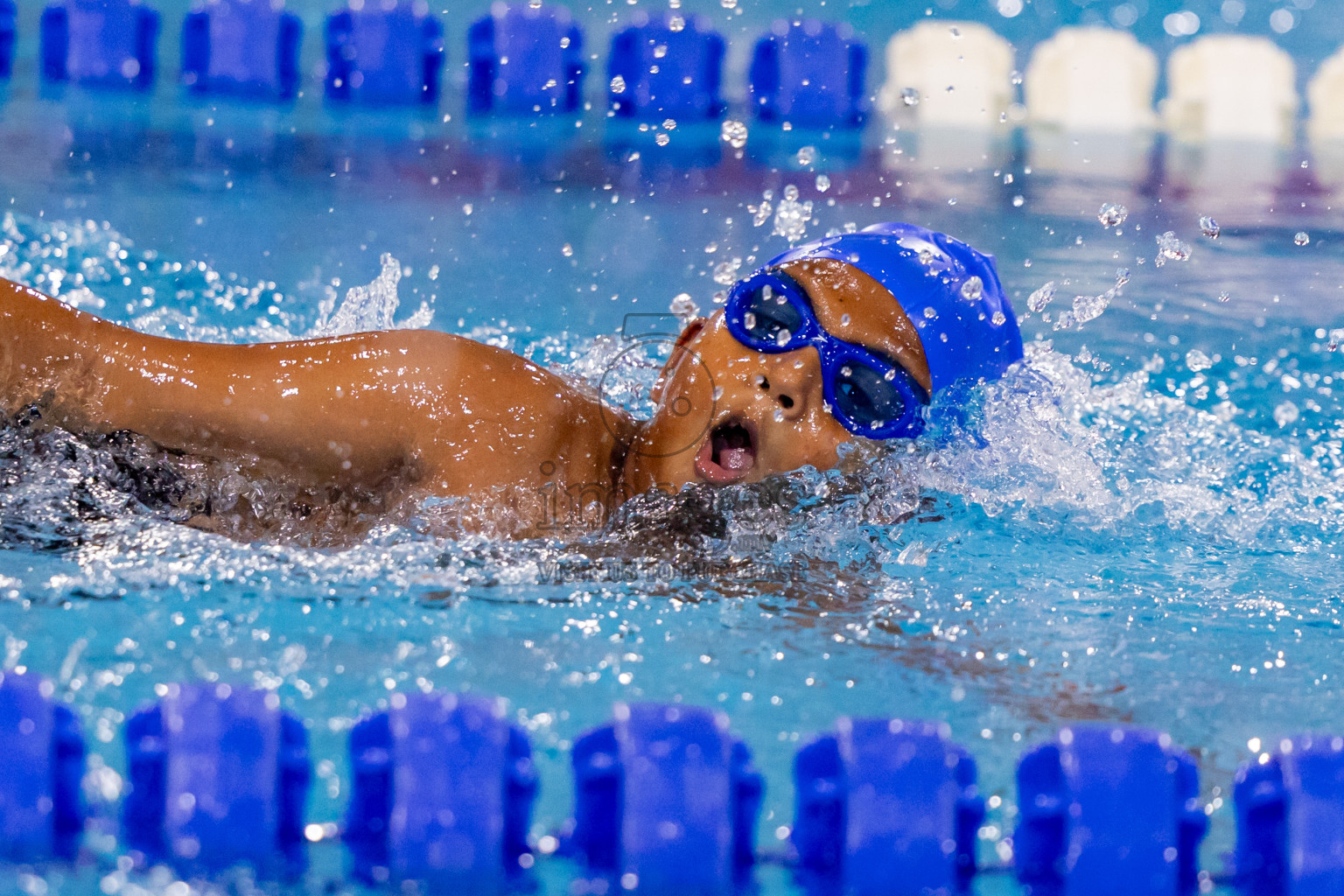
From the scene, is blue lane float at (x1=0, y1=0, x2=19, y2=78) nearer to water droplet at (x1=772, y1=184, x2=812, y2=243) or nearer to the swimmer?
water droplet at (x1=772, y1=184, x2=812, y2=243)

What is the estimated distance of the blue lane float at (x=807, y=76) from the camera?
510 cm

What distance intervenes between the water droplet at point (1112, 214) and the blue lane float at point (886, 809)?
3.12 m

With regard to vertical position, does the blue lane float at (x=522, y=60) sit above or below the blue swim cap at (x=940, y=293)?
above

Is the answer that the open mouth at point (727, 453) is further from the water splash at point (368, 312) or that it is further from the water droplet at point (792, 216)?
the water droplet at point (792, 216)

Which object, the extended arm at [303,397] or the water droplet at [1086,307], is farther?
the water droplet at [1086,307]

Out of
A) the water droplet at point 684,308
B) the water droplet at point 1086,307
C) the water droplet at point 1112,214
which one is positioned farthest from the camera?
the water droplet at point 1112,214

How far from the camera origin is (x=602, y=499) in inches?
75.0

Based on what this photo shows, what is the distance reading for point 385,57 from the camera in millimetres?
4879

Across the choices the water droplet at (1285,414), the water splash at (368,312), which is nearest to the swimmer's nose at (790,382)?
the water splash at (368,312)

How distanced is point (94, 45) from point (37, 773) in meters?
3.97

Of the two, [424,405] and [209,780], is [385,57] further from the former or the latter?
[209,780]

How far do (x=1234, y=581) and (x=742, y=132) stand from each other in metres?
3.11

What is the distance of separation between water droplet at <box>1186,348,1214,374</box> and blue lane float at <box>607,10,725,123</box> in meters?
2.21

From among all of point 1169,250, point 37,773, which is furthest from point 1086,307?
point 37,773
